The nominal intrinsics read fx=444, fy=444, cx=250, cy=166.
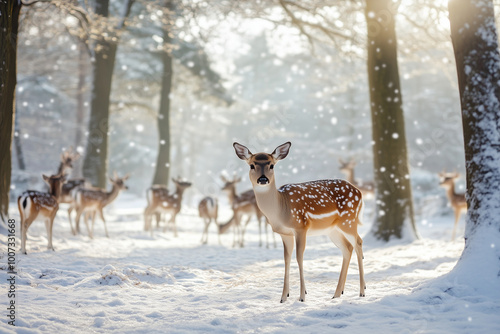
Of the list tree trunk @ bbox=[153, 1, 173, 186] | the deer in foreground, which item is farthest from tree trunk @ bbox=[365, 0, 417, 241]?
tree trunk @ bbox=[153, 1, 173, 186]

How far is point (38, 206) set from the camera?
26.7ft

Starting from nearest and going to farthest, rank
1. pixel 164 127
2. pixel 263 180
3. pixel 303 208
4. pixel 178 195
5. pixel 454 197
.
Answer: pixel 263 180 < pixel 303 208 < pixel 454 197 < pixel 178 195 < pixel 164 127

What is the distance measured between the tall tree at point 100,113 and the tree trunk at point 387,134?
8418mm

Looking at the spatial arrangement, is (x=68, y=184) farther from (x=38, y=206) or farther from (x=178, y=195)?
(x=38, y=206)

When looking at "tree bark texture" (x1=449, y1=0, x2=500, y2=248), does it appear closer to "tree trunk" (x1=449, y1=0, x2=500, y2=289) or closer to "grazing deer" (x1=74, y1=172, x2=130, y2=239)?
"tree trunk" (x1=449, y1=0, x2=500, y2=289)

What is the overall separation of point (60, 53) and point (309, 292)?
2580cm

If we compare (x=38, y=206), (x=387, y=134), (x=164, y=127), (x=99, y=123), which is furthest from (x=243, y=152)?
(x=164, y=127)

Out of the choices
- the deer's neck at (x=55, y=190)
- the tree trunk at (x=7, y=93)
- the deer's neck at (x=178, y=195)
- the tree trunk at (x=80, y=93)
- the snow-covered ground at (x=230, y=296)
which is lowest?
the snow-covered ground at (x=230, y=296)

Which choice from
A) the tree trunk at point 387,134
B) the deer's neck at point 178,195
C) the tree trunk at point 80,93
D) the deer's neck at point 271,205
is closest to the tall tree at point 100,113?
the deer's neck at point 178,195

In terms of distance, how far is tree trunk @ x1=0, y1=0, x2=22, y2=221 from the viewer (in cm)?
754

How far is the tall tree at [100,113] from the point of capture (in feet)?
48.0

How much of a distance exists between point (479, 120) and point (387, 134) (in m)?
4.75

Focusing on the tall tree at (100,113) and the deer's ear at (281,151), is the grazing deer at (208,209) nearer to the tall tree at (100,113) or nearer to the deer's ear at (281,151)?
the tall tree at (100,113)

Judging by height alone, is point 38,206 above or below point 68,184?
below
